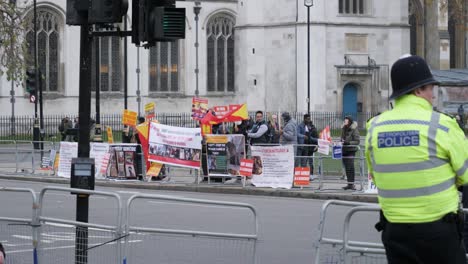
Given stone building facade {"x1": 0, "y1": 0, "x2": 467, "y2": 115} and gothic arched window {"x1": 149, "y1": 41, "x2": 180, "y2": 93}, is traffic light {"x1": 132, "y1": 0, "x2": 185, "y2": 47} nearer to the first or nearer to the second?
stone building facade {"x1": 0, "y1": 0, "x2": 467, "y2": 115}

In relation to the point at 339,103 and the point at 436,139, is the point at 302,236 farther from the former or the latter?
the point at 339,103

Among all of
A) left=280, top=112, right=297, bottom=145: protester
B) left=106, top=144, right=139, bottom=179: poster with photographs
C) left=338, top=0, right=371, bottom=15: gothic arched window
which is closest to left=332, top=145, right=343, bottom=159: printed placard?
left=280, top=112, right=297, bottom=145: protester

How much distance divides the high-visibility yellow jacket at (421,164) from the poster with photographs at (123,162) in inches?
882

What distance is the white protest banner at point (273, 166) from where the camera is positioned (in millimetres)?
26031

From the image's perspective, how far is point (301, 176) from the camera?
26.0 m

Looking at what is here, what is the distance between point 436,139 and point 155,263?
4.49 m

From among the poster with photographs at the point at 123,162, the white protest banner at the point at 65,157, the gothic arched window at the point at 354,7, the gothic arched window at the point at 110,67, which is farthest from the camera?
the gothic arched window at the point at 110,67

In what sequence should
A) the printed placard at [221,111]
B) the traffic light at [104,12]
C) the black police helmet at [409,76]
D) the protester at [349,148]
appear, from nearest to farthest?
the black police helmet at [409,76]
the traffic light at [104,12]
the protester at [349,148]
the printed placard at [221,111]

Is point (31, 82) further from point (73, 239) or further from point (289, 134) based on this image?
point (73, 239)

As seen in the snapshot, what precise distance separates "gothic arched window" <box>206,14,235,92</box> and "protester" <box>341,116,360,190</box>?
39.1 meters

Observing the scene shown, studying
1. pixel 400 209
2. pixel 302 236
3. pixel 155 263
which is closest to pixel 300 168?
pixel 302 236

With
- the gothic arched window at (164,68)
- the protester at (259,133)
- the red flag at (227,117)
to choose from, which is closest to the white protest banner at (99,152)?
the red flag at (227,117)

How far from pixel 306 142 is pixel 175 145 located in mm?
3529

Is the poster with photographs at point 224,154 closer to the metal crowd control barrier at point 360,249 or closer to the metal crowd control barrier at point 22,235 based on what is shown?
the metal crowd control barrier at point 22,235
